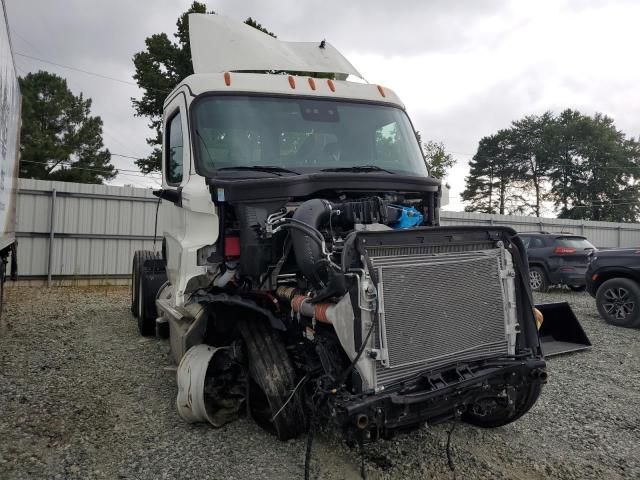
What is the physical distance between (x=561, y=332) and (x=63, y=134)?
111 feet

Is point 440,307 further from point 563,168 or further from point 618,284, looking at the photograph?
point 563,168

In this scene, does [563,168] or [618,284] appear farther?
[563,168]

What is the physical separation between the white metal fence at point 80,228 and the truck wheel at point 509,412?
10166 millimetres

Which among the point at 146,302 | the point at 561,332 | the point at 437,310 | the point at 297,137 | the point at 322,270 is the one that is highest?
the point at 297,137

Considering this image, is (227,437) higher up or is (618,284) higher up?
(618,284)

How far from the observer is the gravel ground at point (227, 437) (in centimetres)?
308

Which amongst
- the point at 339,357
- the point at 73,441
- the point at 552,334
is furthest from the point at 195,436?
the point at 552,334

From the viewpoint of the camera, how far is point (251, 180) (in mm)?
3486

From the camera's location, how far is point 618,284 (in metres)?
8.45

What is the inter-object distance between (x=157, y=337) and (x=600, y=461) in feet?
17.0

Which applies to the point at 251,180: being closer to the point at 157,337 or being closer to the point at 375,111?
the point at 375,111

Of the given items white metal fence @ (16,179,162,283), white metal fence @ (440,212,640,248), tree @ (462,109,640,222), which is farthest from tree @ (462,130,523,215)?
white metal fence @ (16,179,162,283)

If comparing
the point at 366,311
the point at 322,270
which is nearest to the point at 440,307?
the point at 366,311

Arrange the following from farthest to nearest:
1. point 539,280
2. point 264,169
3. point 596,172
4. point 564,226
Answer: point 596,172, point 564,226, point 539,280, point 264,169
